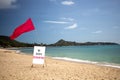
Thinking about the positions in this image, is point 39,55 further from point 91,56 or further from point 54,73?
point 91,56

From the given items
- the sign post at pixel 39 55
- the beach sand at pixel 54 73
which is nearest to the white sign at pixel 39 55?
the sign post at pixel 39 55

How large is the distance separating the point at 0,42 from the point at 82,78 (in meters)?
123

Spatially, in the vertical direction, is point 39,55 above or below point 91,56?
above

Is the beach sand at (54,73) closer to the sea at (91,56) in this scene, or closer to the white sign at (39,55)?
the white sign at (39,55)

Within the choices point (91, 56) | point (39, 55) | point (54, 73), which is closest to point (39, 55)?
point (39, 55)

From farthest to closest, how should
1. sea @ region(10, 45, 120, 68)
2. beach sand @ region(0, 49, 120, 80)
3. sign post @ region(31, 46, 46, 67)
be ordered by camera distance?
sea @ region(10, 45, 120, 68) < sign post @ region(31, 46, 46, 67) < beach sand @ region(0, 49, 120, 80)

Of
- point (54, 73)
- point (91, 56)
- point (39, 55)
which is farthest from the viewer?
point (91, 56)

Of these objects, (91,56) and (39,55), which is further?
(91,56)

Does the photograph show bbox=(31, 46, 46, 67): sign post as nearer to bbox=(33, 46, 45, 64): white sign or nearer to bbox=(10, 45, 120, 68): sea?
bbox=(33, 46, 45, 64): white sign

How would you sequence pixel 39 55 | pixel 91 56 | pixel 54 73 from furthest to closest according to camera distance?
1. pixel 91 56
2. pixel 39 55
3. pixel 54 73

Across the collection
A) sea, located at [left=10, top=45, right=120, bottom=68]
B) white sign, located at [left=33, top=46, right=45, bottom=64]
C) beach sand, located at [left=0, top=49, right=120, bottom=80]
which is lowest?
sea, located at [left=10, top=45, right=120, bottom=68]

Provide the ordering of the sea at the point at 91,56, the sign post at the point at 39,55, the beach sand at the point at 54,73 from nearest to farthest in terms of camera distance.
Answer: the beach sand at the point at 54,73 → the sign post at the point at 39,55 → the sea at the point at 91,56

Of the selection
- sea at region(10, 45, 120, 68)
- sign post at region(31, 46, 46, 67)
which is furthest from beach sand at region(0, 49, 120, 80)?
sea at region(10, 45, 120, 68)

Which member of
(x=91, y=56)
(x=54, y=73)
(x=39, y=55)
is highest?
(x=39, y=55)
